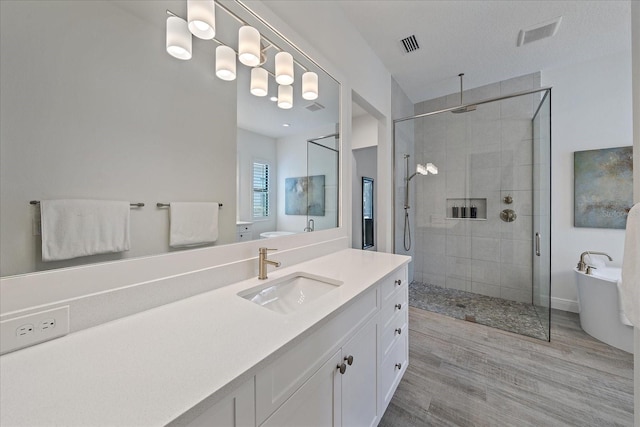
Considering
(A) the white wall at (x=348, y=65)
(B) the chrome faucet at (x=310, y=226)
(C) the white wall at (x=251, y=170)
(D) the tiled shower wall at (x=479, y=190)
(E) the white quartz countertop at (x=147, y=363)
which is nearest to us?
(E) the white quartz countertop at (x=147, y=363)

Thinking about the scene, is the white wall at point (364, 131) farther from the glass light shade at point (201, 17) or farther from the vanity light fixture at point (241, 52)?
the glass light shade at point (201, 17)

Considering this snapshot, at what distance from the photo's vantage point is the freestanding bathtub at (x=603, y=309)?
6.43ft

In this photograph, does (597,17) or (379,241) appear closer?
(597,17)

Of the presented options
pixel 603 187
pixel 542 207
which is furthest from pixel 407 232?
pixel 603 187

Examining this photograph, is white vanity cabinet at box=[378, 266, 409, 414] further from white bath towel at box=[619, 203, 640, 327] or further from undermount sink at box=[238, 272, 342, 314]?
white bath towel at box=[619, 203, 640, 327]

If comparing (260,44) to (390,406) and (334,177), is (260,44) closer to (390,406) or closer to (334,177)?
(334,177)

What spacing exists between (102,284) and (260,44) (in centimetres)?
130

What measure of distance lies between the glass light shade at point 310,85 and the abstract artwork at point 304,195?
1.80ft

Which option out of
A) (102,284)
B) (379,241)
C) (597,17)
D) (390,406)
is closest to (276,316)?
(102,284)

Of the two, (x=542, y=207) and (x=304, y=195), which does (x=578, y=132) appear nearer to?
(x=542, y=207)

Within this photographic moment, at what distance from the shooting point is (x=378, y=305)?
1.22 metres

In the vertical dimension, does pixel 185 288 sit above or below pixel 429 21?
below

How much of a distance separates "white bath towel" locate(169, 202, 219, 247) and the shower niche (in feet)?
10.2

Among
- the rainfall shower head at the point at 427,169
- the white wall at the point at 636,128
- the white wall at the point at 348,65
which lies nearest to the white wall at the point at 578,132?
the rainfall shower head at the point at 427,169
